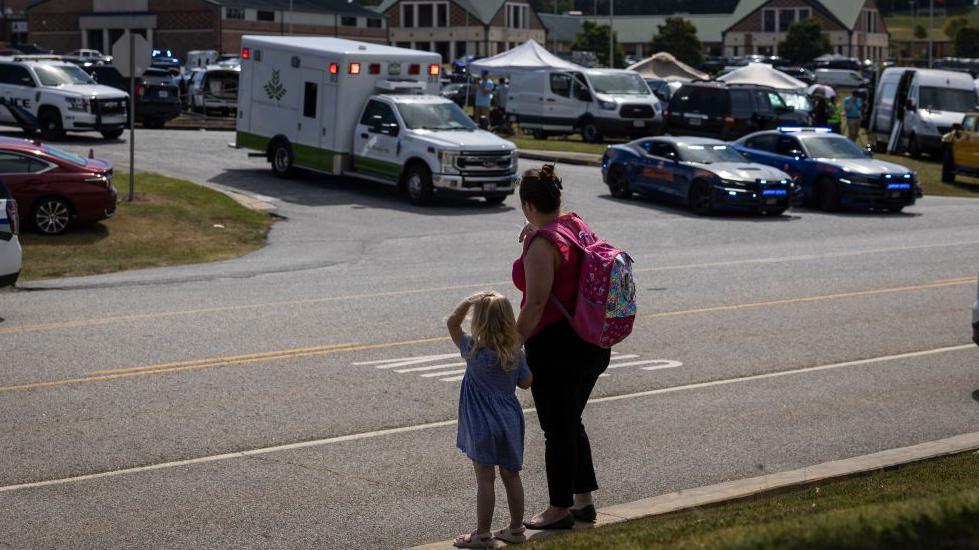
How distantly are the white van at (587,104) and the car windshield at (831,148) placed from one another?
11.4m

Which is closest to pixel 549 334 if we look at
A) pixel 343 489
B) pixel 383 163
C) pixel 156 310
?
pixel 343 489

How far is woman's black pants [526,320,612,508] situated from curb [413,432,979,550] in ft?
0.89

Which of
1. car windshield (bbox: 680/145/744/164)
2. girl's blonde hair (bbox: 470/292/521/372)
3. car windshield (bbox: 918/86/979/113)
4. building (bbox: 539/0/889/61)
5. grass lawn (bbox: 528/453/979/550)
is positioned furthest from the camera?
building (bbox: 539/0/889/61)

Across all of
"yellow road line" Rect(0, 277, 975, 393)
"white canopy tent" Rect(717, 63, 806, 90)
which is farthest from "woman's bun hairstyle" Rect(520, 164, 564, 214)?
"white canopy tent" Rect(717, 63, 806, 90)

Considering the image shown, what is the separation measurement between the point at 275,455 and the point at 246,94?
22.5m

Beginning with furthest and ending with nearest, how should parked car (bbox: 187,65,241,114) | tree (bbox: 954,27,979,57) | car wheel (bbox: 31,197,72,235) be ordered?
Answer: 1. tree (bbox: 954,27,979,57)
2. parked car (bbox: 187,65,241,114)
3. car wheel (bbox: 31,197,72,235)

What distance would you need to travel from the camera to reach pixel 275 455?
8.93 metres

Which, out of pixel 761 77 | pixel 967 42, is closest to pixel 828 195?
pixel 761 77

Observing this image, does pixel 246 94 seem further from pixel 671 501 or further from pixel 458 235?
pixel 671 501

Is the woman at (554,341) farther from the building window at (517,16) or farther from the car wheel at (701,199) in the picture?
the building window at (517,16)

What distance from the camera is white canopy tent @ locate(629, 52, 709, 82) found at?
2319 inches

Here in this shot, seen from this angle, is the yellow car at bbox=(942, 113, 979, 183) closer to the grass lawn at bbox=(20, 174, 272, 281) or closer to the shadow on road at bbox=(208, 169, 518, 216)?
A: the shadow on road at bbox=(208, 169, 518, 216)

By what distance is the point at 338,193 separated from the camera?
2861 centimetres

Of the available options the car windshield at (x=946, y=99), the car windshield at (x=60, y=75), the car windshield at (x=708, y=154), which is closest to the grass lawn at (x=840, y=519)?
the car windshield at (x=708, y=154)
